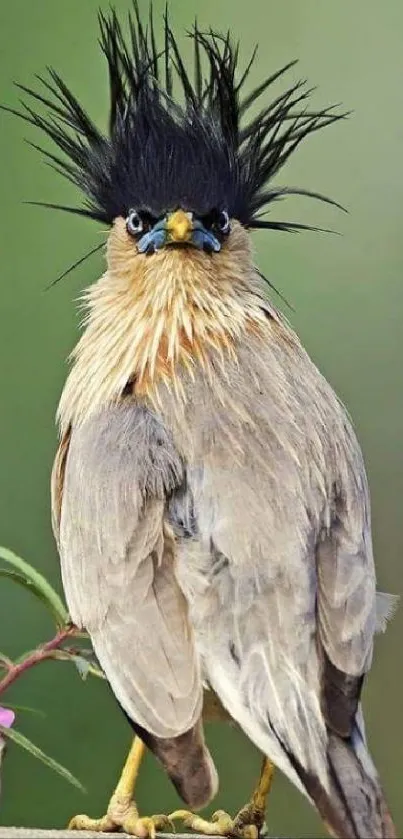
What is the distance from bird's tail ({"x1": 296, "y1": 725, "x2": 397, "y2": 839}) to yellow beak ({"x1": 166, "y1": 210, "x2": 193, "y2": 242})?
Result: 2.31 feet

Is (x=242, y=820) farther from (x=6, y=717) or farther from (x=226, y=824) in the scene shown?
(x=6, y=717)

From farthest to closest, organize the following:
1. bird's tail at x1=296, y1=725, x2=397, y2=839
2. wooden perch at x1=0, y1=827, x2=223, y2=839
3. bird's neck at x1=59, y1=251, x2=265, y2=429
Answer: bird's neck at x1=59, y1=251, x2=265, y2=429 → wooden perch at x1=0, y1=827, x2=223, y2=839 → bird's tail at x1=296, y1=725, x2=397, y2=839

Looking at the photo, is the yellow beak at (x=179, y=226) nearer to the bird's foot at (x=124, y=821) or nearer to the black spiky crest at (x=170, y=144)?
the black spiky crest at (x=170, y=144)

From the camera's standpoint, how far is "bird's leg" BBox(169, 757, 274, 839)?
1.51 metres

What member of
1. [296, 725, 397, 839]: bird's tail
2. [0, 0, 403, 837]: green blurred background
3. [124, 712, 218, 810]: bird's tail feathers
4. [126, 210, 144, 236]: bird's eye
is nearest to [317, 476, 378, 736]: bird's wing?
[296, 725, 397, 839]: bird's tail

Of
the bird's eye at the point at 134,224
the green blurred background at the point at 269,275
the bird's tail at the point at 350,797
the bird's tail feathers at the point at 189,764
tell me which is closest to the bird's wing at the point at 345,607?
the bird's tail at the point at 350,797

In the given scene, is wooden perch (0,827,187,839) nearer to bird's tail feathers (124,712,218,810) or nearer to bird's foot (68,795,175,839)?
bird's foot (68,795,175,839)

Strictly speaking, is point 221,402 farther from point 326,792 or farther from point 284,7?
point 284,7

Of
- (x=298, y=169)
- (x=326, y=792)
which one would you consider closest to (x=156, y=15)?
(x=298, y=169)

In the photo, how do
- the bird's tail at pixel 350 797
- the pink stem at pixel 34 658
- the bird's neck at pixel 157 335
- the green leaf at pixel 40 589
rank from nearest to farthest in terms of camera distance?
1. the bird's tail at pixel 350 797
2. the pink stem at pixel 34 658
3. the green leaf at pixel 40 589
4. the bird's neck at pixel 157 335

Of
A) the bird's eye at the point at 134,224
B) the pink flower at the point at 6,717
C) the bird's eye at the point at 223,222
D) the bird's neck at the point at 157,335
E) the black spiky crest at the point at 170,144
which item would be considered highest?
the black spiky crest at the point at 170,144

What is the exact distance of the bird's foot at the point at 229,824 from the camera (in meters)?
1.51

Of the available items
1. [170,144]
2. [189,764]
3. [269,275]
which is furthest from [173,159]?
[269,275]

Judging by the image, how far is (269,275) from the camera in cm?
271
